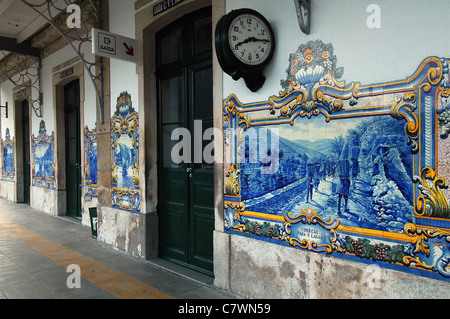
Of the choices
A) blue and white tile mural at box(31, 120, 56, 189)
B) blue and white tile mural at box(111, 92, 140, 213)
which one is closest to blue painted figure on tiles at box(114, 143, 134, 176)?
blue and white tile mural at box(111, 92, 140, 213)

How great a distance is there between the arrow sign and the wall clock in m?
2.09

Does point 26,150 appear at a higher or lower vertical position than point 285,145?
lower

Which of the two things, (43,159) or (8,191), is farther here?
(8,191)

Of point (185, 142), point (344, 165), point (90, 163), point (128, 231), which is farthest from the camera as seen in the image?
point (90, 163)

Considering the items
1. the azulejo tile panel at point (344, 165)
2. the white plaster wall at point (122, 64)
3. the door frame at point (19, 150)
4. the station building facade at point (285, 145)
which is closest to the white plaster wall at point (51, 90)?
the station building facade at point (285, 145)

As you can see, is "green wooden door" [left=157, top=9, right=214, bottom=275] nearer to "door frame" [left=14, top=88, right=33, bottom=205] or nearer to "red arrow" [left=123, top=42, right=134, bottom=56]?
"red arrow" [left=123, top=42, right=134, bottom=56]

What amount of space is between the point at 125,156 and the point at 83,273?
1.87 meters

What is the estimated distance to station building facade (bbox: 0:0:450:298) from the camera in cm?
240

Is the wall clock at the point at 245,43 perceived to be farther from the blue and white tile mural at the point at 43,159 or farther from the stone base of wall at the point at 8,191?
the stone base of wall at the point at 8,191

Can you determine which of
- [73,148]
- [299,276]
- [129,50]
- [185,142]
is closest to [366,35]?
[299,276]

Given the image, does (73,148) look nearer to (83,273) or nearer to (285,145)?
(83,273)

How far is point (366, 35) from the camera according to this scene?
264cm

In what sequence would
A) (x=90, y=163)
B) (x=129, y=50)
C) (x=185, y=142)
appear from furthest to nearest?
(x=90, y=163), (x=129, y=50), (x=185, y=142)
